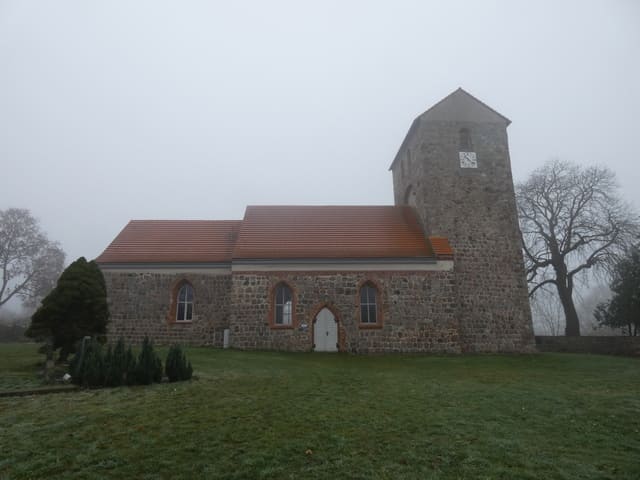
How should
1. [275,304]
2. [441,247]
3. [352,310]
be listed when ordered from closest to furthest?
[352,310]
[275,304]
[441,247]

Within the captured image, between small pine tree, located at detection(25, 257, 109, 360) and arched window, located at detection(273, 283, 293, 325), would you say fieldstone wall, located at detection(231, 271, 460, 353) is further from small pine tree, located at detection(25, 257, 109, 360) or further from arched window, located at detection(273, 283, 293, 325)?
small pine tree, located at detection(25, 257, 109, 360)

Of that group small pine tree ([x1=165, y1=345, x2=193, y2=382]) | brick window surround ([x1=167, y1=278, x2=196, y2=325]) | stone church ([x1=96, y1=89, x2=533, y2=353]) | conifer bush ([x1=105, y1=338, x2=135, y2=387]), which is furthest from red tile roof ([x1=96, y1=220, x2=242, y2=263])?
conifer bush ([x1=105, y1=338, x2=135, y2=387])

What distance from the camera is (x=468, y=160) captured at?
21.3 metres

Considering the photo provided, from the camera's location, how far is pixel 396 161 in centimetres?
2666

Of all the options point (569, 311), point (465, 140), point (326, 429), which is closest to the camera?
point (326, 429)

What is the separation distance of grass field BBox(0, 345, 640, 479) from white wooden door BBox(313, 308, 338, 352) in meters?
6.78

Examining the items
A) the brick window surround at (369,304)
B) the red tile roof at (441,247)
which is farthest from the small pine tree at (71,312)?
the red tile roof at (441,247)

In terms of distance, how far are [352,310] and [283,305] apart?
3213mm

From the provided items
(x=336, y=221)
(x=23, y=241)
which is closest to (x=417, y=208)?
(x=336, y=221)

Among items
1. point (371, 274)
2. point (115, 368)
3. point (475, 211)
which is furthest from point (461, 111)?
point (115, 368)

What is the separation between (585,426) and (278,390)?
20.2 ft

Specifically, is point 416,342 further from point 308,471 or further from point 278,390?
point 308,471

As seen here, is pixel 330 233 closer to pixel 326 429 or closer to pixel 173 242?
pixel 173 242

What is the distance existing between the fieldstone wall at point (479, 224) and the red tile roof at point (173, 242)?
10656mm
